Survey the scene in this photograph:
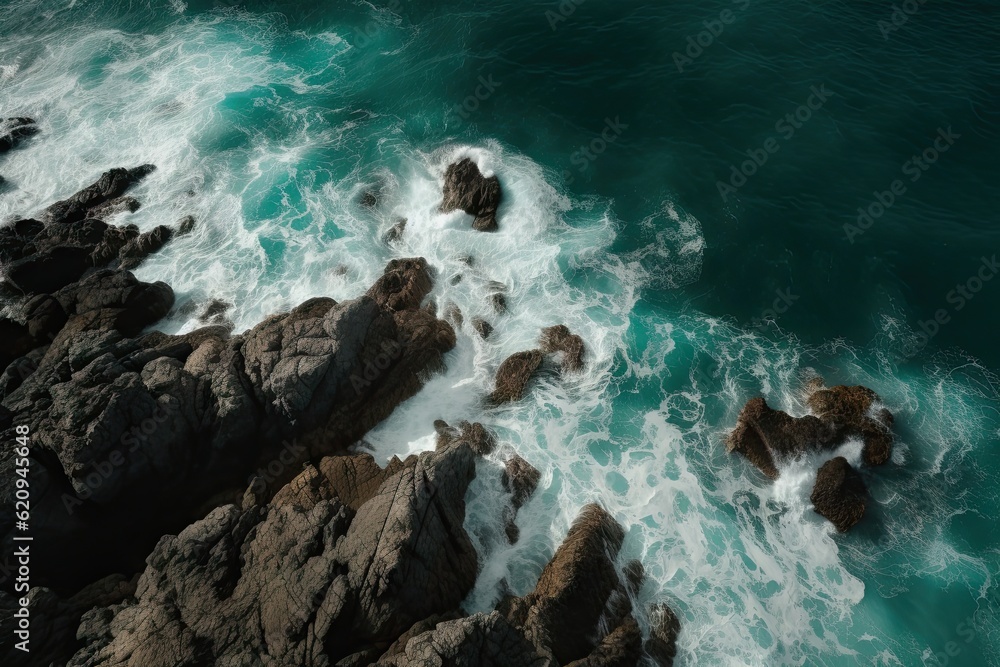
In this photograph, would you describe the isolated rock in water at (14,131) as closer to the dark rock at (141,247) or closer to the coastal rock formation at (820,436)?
the dark rock at (141,247)

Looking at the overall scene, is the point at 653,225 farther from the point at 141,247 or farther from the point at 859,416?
the point at 141,247

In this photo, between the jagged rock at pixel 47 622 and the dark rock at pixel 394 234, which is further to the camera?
the dark rock at pixel 394 234

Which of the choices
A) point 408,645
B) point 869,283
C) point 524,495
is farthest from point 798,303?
point 408,645

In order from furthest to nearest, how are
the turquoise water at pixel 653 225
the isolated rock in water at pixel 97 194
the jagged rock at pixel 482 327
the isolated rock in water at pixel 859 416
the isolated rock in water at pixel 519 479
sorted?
the isolated rock in water at pixel 97 194 → the jagged rock at pixel 482 327 → the isolated rock in water at pixel 859 416 → the isolated rock in water at pixel 519 479 → the turquoise water at pixel 653 225

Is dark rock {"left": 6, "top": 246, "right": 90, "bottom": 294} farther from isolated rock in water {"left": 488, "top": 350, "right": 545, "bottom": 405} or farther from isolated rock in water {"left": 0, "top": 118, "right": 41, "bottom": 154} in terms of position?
isolated rock in water {"left": 488, "top": 350, "right": 545, "bottom": 405}

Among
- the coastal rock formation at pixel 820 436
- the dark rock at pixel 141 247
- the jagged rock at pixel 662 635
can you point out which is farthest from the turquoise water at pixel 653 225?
the dark rock at pixel 141 247

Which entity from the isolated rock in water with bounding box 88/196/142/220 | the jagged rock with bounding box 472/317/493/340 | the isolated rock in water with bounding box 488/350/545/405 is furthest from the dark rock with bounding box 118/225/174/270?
the isolated rock in water with bounding box 488/350/545/405

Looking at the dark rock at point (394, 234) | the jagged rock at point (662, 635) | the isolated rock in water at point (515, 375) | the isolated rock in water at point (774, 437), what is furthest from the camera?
the dark rock at point (394, 234)
